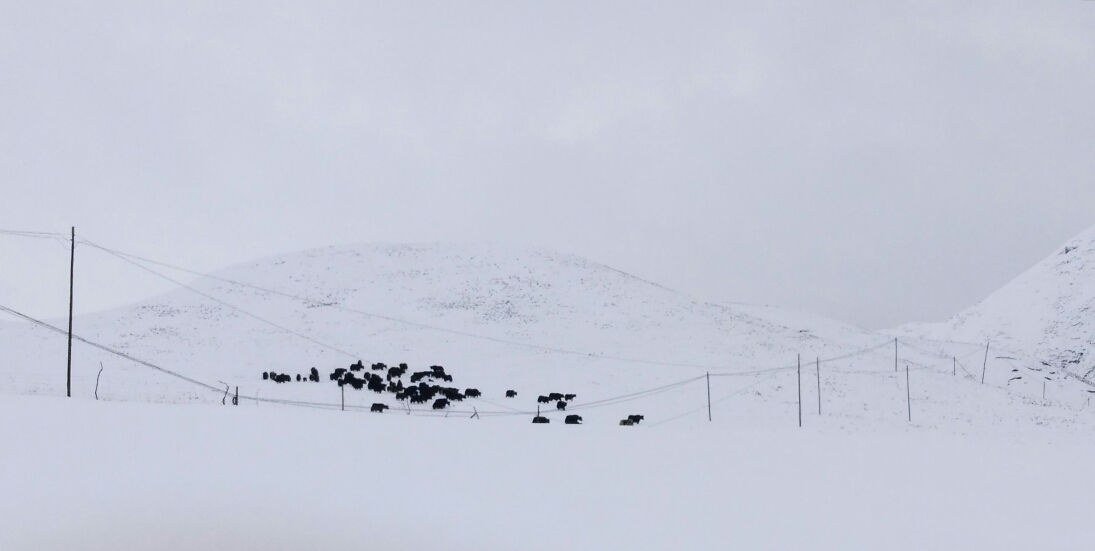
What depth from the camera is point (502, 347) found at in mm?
53531

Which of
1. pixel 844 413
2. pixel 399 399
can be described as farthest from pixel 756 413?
pixel 399 399

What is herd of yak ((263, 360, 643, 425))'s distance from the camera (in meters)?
38.4

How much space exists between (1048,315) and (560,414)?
4526 inches

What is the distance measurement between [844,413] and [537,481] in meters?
34.7

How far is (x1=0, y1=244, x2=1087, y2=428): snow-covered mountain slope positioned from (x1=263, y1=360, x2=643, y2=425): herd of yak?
0.76 m

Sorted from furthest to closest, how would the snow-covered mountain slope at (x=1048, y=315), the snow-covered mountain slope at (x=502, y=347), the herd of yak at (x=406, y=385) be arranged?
the snow-covered mountain slope at (x=1048, y=315) < the snow-covered mountain slope at (x=502, y=347) < the herd of yak at (x=406, y=385)

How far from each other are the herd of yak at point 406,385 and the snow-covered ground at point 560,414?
0.89 m

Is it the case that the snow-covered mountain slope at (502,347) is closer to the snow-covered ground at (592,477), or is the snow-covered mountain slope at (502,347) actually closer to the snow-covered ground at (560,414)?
the snow-covered ground at (560,414)

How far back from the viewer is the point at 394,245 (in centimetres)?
8619

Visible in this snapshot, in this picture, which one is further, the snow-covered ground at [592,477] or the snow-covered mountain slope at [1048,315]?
the snow-covered mountain slope at [1048,315]

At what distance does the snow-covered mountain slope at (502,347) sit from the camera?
3972 cm

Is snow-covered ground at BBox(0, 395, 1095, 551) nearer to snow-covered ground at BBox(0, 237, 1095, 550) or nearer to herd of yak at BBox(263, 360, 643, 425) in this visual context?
snow-covered ground at BBox(0, 237, 1095, 550)

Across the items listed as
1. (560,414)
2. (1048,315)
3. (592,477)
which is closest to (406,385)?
(560,414)

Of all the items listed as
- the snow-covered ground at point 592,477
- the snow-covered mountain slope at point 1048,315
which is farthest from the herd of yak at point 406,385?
the snow-covered mountain slope at point 1048,315
